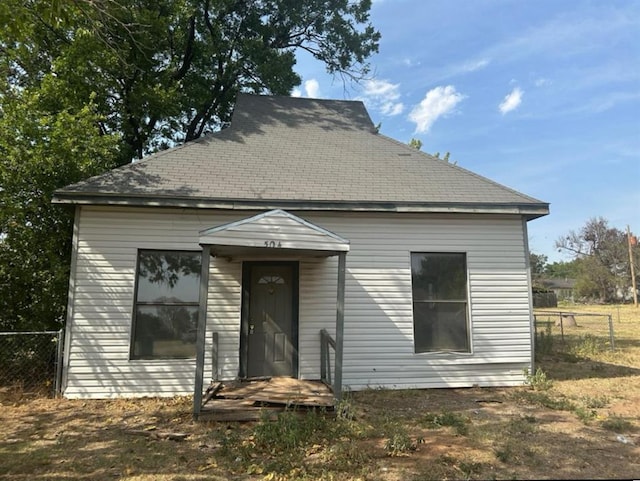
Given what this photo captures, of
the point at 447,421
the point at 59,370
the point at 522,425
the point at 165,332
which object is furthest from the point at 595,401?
the point at 59,370

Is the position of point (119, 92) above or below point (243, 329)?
above

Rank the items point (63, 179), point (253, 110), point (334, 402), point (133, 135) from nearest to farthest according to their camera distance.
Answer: point (334, 402) < point (63, 179) < point (253, 110) < point (133, 135)

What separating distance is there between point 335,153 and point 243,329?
15.3ft

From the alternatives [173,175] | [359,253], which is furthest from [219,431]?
[173,175]

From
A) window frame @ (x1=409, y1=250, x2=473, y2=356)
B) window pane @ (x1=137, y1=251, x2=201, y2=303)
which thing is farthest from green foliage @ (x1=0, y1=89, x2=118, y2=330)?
window frame @ (x1=409, y1=250, x2=473, y2=356)

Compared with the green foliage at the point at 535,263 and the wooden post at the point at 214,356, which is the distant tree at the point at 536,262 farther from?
the wooden post at the point at 214,356

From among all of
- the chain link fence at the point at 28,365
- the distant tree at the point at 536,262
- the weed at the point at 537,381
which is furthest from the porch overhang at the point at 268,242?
the distant tree at the point at 536,262

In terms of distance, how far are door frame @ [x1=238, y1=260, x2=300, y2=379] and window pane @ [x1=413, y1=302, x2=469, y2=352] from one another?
233cm

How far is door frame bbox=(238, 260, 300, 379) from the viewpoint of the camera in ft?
24.7

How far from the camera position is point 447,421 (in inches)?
225

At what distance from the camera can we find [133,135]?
14.5m

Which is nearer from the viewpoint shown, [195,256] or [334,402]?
[334,402]

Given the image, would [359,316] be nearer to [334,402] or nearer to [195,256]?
[334,402]

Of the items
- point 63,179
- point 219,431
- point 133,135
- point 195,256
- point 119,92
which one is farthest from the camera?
point 133,135
